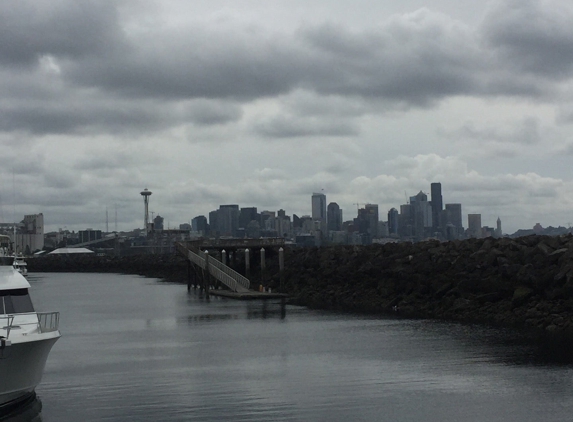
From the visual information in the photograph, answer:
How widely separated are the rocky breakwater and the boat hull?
27949 mm

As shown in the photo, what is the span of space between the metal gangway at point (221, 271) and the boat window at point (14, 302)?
50569 mm

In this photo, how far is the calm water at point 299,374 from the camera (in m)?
27.0

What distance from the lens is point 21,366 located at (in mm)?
25375

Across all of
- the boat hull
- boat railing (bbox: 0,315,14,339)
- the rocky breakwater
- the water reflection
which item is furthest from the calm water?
the rocky breakwater

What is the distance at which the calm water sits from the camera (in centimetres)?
2695

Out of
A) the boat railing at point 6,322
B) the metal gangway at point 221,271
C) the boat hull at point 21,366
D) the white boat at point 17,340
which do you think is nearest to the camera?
the boat hull at point 21,366

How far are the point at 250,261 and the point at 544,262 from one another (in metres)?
50.9

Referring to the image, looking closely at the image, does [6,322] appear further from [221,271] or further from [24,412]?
[221,271]

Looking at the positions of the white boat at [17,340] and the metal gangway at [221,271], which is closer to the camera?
the white boat at [17,340]

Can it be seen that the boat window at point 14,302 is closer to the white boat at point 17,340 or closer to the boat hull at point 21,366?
the white boat at point 17,340

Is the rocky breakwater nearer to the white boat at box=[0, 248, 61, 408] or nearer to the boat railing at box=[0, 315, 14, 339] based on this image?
the white boat at box=[0, 248, 61, 408]

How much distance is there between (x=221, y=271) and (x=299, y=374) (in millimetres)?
51388

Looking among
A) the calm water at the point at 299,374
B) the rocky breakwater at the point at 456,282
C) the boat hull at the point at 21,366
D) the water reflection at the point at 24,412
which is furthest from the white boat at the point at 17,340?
the rocky breakwater at the point at 456,282

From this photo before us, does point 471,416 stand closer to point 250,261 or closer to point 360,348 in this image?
point 360,348
